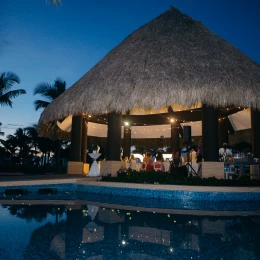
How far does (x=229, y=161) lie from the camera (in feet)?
30.3

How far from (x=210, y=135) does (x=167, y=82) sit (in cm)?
229

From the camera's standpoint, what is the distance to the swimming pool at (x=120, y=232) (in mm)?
2916

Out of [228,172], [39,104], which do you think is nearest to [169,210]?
[228,172]

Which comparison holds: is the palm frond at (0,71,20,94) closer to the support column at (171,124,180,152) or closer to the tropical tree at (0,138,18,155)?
the support column at (171,124,180,152)

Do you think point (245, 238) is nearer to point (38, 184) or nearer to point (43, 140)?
point (38, 184)

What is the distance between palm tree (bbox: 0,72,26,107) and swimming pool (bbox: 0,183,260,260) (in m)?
15.5

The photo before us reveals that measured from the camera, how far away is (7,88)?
2002 centimetres

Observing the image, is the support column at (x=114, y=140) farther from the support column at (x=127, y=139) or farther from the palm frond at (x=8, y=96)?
the palm frond at (x=8, y=96)

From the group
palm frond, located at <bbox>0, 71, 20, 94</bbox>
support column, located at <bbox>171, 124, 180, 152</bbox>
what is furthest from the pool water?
palm frond, located at <bbox>0, 71, 20, 94</bbox>

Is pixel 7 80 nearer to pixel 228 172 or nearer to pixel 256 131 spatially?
pixel 228 172

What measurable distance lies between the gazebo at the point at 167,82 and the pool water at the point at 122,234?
14.2 feet

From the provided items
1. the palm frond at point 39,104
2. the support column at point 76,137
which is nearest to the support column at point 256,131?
the support column at point 76,137

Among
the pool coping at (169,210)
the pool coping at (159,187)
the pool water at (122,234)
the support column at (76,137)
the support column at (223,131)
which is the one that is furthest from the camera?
the support column at (223,131)

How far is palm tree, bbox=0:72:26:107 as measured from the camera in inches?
778
